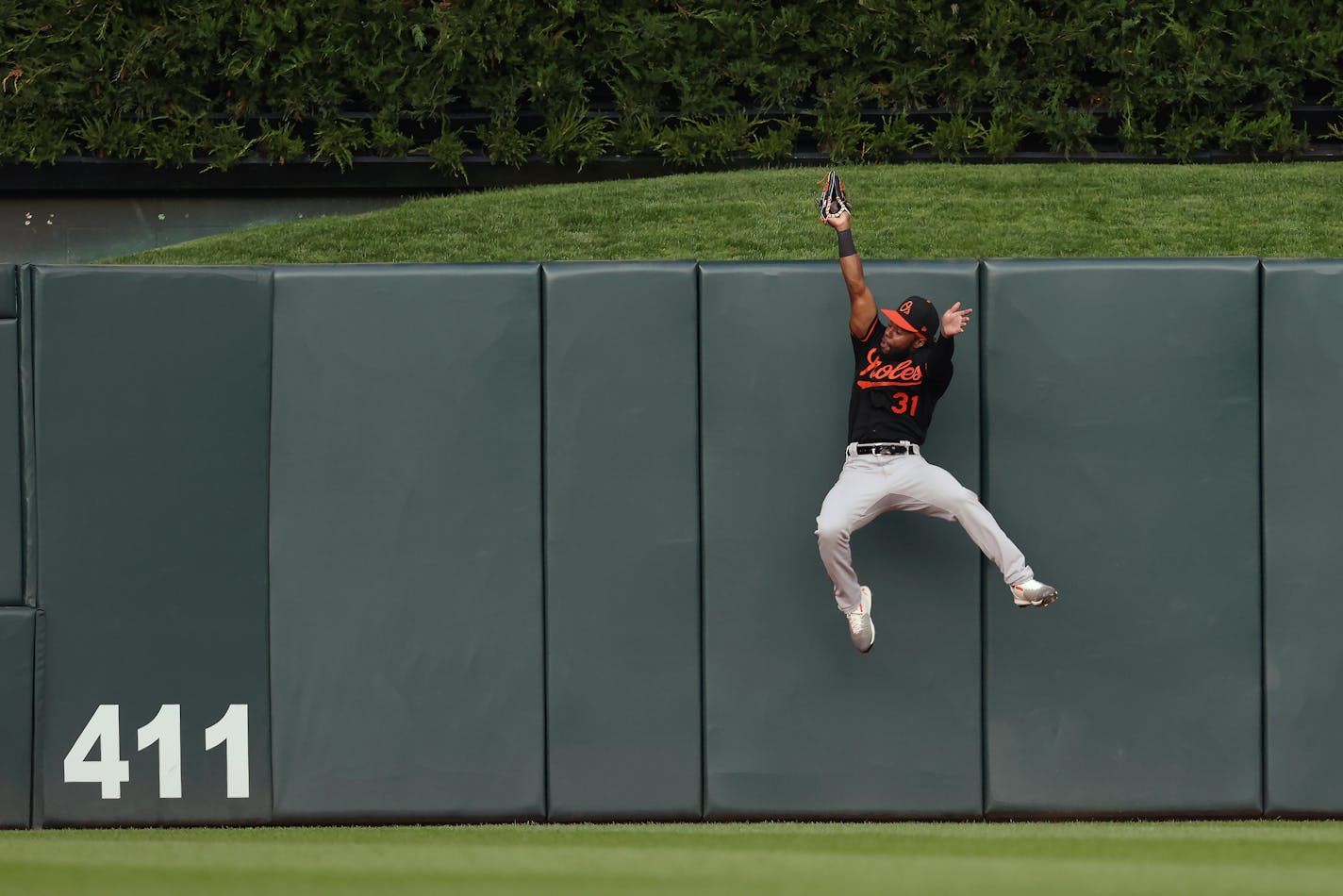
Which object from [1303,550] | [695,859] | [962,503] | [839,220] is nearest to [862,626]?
[962,503]

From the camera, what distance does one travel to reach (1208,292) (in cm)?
483

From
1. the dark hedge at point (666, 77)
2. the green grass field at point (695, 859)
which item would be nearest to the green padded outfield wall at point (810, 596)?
the green grass field at point (695, 859)

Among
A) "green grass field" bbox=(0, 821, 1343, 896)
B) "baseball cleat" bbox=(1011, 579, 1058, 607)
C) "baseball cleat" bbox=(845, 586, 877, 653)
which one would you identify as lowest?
"green grass field" bbox=(0, 821, 1343, 896)

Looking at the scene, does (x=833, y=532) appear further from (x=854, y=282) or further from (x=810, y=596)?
(x=854, y=282)

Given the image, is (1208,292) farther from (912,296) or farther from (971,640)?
(971,640)

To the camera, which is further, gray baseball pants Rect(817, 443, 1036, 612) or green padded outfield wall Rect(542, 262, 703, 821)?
green padded outfield wall Rect(542, 262, 703, 821)

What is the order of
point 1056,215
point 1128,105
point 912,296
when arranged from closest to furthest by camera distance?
1. point 912,296
2. point 1056,215
3. point 1128,105

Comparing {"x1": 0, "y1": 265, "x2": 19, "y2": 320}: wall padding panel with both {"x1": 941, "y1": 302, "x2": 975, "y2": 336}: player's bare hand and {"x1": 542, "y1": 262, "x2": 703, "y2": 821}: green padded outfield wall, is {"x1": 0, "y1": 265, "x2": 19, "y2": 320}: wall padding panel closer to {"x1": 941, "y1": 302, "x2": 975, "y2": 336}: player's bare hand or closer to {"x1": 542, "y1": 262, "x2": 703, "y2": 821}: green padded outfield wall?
{"x1": 542, "y1": 262, "x2": 703, "y2": 821}: green padded outfield wall

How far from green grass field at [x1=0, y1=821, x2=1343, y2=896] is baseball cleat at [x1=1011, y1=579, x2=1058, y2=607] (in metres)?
0.93

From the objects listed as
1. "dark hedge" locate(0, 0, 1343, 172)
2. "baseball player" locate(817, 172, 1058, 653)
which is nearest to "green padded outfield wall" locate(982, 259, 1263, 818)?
"baseball player" locate(817, 172, 1058, 653)

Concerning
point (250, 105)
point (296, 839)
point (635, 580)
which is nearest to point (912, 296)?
point (635, 580)

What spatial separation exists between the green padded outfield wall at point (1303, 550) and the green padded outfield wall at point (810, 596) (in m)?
1.10

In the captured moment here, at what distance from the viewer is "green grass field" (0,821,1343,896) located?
14.2ft

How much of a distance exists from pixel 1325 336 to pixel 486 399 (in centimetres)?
317
